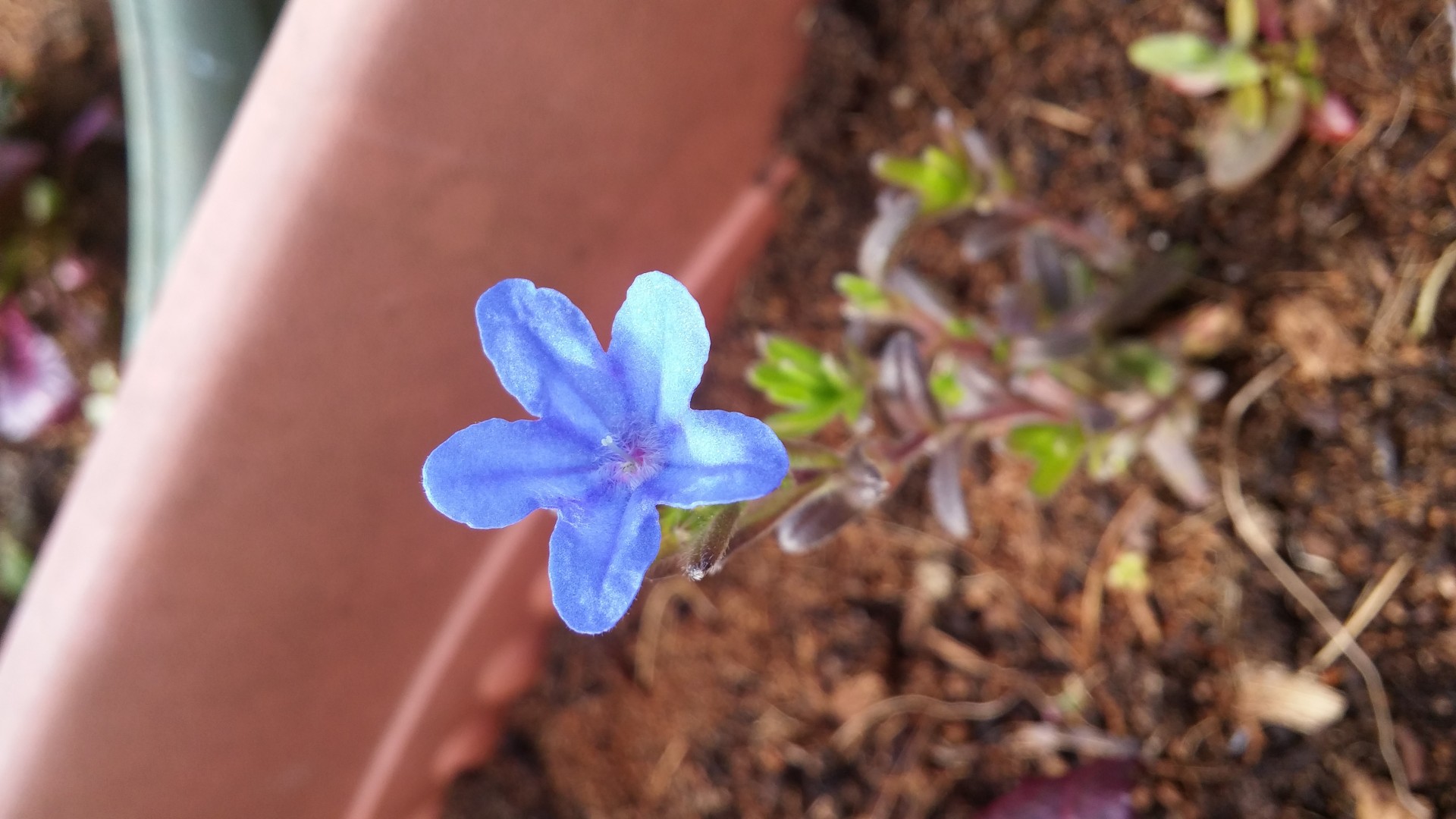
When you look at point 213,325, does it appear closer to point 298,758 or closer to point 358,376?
point 358,376

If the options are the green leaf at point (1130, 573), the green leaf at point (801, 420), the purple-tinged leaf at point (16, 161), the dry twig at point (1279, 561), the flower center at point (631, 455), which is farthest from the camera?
the purple-tinged leaf at point (16, 161)

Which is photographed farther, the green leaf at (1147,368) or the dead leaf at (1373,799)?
the green leaf at (1147,368)

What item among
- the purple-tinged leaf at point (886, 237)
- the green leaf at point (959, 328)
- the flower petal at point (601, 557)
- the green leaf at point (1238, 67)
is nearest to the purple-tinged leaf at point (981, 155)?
the purple-tinged leaf at point (886, 237)

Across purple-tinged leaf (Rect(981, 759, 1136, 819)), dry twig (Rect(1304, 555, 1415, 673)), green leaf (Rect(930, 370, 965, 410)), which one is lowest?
dry twig (Rect(1304, 555, 1415, 673))

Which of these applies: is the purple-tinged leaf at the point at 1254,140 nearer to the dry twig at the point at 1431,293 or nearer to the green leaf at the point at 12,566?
the dry twig at the point at 1431,293

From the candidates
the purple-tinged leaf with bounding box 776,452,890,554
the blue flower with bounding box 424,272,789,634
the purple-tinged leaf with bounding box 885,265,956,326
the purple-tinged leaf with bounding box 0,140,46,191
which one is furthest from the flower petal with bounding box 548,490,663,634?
the purple-tinged leaf with bounding box 0,140,46,191

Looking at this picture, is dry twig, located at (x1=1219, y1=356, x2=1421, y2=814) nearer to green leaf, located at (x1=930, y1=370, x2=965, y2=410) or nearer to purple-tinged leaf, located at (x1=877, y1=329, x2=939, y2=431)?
green leaf, located at (x1=930, y1=370, x2=965, y2=410)

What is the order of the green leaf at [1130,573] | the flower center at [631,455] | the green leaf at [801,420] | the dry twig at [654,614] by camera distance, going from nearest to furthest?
the flower center at [631,455]
the green leaf at [801,420]
the green leaf at [1130,573]
the dry twig at [654,614]
